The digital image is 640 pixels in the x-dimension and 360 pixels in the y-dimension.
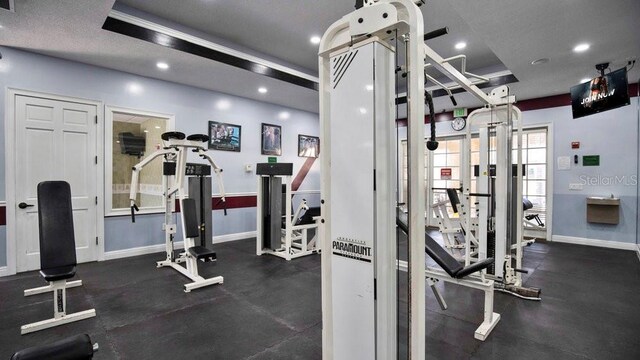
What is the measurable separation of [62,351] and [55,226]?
2254 millimetres

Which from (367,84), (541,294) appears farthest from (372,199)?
(541,294)

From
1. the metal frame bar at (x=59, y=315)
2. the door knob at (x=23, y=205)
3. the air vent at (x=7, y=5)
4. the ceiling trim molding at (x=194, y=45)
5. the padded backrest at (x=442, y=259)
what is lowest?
the metal frame bar at (x=59, y=315)

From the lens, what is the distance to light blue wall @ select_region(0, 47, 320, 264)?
13.5ft

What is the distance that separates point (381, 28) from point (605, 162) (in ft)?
21.7

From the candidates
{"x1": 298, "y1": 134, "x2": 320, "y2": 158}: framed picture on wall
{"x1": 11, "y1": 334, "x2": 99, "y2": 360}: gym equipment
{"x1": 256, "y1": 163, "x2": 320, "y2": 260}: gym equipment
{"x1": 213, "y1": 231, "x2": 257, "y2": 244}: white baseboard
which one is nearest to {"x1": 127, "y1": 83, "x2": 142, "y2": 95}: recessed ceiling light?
{"x1": 256, "y1": 163, "x2": 320, "y2": 260}: gym equipment

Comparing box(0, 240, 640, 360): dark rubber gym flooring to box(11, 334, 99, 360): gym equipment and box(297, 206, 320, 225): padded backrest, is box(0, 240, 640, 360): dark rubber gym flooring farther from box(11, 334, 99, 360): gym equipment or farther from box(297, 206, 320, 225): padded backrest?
box(11, 334, 99, 360): gym equipment

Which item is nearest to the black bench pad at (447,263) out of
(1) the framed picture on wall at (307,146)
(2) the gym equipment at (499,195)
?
(2) the gym equipment at (499,195)

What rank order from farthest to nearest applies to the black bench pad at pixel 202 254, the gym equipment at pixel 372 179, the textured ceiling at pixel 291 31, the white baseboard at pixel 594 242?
the white baseboard at pixel 594 242, the black bench pad at pixel 202 254, the textured ceiling at pixel 291 31, the gym equipment at pixel 372 179

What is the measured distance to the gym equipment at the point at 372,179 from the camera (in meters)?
1.36

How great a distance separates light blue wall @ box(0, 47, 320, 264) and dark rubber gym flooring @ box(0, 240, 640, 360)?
87 cm

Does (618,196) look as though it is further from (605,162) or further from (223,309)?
(223,309)

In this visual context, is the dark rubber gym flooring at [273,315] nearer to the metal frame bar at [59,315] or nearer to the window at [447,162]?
the metal frame bar at [59,315]

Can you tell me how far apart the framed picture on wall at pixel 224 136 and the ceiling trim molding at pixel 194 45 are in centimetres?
A: 163

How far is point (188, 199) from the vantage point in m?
4.01
